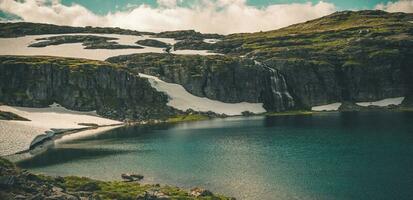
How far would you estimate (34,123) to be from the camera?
151875 millimetres

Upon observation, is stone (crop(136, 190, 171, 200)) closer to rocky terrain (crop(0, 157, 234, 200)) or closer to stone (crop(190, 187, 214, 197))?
rocky terrain (crop(0, 157, 234, 200))

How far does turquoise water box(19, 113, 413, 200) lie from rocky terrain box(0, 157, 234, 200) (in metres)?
6.27

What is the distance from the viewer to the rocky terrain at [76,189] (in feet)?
181

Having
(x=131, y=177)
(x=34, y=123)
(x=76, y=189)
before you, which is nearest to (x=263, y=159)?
(x=131, y=177)

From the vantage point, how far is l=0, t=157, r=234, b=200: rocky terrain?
5509cm

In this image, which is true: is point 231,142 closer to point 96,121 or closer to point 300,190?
point 300,190

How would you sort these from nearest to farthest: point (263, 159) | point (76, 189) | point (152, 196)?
point (152, 196) < point (76, 189) < point (263, 159)

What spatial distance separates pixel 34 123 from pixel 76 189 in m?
94.2

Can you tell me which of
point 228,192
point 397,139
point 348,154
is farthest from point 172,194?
point 397,139

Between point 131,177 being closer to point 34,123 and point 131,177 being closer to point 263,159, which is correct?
point 263,159

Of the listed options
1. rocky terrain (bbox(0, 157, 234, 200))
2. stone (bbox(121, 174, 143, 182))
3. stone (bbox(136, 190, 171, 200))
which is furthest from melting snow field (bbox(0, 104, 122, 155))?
stone (bbox(136, 190, 171, 200))

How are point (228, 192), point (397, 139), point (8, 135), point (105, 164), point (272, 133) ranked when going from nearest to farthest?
1. point (228, 192)
2. point (105, 164)
3. point (397, 139)
4. point (8, 135)
5. point (272, 133)

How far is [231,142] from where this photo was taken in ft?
389

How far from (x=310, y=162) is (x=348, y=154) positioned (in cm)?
1121
